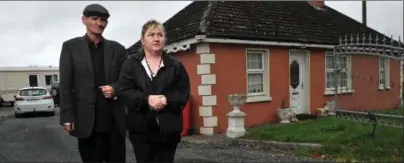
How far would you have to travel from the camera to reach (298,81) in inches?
521

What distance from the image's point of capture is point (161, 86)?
3.46m

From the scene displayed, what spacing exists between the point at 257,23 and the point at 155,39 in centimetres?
924

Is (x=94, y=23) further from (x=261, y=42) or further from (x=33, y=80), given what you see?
(x=33, y=80)

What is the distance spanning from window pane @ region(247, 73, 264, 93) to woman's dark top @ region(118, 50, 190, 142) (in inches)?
329

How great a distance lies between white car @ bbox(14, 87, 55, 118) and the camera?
58.4ft

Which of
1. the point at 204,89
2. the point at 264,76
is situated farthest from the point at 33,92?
the point at 264,76

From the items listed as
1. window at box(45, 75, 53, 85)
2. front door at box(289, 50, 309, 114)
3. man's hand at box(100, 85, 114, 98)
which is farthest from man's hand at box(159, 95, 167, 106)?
window at box(45, 75, 53, 85)

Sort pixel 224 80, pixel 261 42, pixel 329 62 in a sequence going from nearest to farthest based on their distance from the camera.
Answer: pixel 224 80 → pixel 261 42 → pixel 329 62

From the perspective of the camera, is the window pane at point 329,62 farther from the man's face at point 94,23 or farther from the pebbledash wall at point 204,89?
the man's face at point 94,23

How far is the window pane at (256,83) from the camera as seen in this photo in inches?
464

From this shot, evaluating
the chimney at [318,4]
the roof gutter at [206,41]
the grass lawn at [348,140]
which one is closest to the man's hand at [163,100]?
the grass lawn at [348,140]

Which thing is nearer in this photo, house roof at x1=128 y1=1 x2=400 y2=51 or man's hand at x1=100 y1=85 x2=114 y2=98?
man's hand at x1=100 y1=85 x2=114 y2=98

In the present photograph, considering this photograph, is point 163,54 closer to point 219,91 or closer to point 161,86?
point 161,86

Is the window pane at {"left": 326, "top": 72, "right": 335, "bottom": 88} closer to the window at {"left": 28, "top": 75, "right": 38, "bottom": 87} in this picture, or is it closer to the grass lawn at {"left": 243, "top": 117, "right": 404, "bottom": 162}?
the grass lawn at {"left": 243, "top": 117, "right": 404, "bottom": 162}
